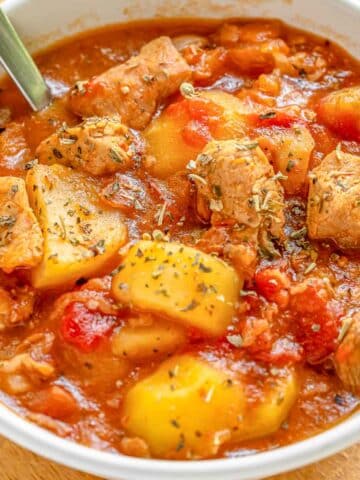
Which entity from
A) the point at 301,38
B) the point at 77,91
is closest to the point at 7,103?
the point at 77,91

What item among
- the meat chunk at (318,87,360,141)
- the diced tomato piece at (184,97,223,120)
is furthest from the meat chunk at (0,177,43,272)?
the meat chunk at (318,87,360,141)

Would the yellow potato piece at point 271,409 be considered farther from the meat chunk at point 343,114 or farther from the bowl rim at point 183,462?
the meat chunk at point 343,114

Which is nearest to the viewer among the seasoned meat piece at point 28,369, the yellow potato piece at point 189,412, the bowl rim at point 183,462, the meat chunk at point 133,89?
the bowl rim at point 183,462

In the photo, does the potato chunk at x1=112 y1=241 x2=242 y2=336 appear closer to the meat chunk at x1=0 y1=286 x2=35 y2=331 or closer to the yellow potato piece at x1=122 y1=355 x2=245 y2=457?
the yellow potato piece at x1=122 y1=355 x2=245 y2=457

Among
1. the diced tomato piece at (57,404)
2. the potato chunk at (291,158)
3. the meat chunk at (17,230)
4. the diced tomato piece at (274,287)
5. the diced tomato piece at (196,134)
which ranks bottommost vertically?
the diced tomato piece at (274,287)

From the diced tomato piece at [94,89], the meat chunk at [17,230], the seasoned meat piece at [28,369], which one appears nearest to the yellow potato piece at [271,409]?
the seasoned meat piece at [28,369]

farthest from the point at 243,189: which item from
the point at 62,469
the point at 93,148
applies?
the point at 62,469
